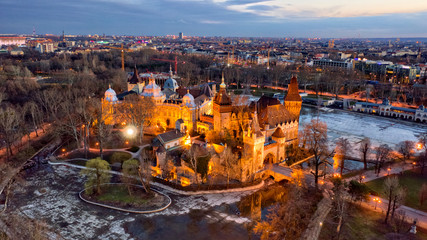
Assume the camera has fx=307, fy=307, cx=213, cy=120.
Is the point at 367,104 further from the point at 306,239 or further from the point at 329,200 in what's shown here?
the point at 306,239

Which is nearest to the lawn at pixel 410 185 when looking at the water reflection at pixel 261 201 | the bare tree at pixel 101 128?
the water reflection at pixel 261 201

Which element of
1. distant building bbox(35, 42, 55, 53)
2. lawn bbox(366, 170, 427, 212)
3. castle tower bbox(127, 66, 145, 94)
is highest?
distant building bbox(35, 42, 55, 53)

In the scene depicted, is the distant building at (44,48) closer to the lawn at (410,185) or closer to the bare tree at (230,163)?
the bare tree at (230,163)

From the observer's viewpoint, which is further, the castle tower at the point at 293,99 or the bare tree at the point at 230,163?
the castle tower at the point at 293,99

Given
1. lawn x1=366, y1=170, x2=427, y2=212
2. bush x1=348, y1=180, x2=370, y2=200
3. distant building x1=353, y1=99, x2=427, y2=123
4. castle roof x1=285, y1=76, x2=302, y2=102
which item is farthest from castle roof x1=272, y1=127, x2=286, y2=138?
distant building x1=353, y1=99, x2=427, y2=123

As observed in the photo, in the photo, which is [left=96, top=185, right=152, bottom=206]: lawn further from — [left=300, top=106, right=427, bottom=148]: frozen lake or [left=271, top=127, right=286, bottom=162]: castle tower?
[left=300, top=106, right=427, bottom=148]: frozen lake

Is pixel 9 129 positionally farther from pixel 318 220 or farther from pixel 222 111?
pixel 318 220
